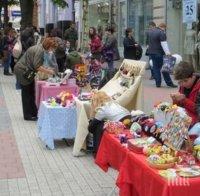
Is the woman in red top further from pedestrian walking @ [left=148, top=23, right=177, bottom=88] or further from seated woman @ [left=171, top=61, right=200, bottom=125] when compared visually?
seated woman @ [left=171, top=61, right=200, bottom=125]

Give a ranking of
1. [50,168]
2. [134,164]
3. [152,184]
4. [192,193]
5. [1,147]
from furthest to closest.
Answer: [1,147] < [50,168] < [134,164] < [152,184] < [192,193]

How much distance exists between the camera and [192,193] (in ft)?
12.9

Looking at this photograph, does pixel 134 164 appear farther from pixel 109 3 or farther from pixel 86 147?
pixel 109 3

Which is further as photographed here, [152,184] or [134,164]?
[134,164]

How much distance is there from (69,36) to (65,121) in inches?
563

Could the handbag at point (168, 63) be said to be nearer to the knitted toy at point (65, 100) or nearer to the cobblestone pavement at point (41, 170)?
the cobblestone pavement at point (41, 170)

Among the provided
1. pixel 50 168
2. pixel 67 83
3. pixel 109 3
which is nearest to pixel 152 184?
pixel 50 168

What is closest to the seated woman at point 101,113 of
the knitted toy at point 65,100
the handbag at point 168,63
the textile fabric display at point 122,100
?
the textile fabric display at point 122,100

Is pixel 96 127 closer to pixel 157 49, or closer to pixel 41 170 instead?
pixel 41 170

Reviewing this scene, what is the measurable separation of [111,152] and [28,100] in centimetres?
562

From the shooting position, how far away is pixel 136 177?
458cm

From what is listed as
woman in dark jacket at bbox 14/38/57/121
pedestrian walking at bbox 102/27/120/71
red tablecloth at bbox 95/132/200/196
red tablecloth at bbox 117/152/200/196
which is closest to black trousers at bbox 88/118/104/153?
red tablecloth at bbox 95/132/200/196

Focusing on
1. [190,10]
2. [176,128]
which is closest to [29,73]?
[190,10]

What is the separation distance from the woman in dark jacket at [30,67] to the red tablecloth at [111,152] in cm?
464
